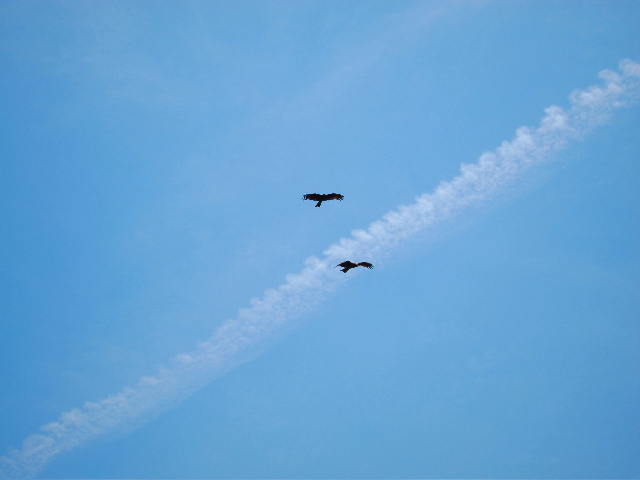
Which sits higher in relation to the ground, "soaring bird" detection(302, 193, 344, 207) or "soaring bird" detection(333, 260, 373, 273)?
"soaring bird" detection(302, 193, 344, 207)

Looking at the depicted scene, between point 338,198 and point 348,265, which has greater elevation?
point 338,198

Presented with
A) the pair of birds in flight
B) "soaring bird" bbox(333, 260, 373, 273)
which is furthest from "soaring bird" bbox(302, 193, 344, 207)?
"soaring bird" bbox(333, 260, 373, 273)

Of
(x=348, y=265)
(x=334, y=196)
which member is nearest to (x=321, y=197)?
(x=334, y=196)

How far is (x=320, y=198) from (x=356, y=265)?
7613 millimetres

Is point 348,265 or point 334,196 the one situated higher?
point 334,196

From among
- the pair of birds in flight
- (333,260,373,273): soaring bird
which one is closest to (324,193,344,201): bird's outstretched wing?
the pair of birds in flight

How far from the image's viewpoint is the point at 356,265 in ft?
131

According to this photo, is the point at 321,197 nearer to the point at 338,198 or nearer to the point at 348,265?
the point at 338,198

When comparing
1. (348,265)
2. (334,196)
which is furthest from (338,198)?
(348,265)

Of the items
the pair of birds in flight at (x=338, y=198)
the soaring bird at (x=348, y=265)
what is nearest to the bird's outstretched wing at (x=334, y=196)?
the pair of birds in flight at (x=338, y=198)

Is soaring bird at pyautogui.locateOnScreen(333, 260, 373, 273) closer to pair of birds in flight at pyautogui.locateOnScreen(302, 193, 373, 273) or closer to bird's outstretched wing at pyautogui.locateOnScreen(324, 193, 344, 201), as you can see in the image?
pair of birds in flight at pyautogui.locateOnScreen(302, 193, 373, 273)

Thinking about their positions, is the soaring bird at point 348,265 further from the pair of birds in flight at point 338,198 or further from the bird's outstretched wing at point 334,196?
the bird's outstretched wing at point 334,196

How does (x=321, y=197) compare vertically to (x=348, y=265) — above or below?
above

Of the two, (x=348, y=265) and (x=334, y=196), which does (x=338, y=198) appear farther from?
(x=348, y=265)
